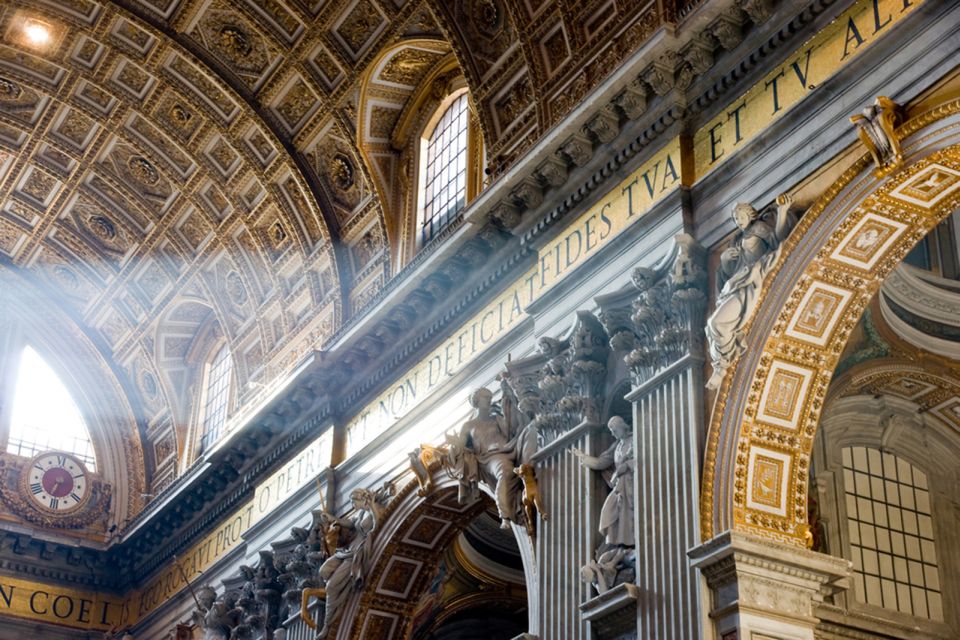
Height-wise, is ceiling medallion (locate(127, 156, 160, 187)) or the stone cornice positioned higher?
ceiling medallion (locate(127, 156, 160, 187))

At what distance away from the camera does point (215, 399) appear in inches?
918

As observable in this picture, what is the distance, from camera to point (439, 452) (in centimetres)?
1469

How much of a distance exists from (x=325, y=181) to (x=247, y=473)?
431 centimetres

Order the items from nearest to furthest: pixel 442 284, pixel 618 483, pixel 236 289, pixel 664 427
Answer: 1. pixel 664 427
2. pixel 618 483
3. pixel 442 284
4. pixel 236 289

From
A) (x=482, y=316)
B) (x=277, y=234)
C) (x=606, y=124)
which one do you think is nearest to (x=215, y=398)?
(x=277, y=234)

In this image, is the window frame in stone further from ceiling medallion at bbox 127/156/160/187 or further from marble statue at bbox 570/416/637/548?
marble statue at bbox 570/416/637/548

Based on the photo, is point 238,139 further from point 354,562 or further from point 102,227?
point 354,562

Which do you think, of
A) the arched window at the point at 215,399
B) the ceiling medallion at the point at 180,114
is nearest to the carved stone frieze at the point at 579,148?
the ceiling medallion at the point at 180,114

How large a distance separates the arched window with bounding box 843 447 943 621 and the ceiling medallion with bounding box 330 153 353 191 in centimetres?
775

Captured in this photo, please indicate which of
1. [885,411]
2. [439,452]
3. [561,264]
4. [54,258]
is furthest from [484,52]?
[54,258]

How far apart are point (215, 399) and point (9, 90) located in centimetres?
584

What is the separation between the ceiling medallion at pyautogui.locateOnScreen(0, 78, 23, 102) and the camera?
2058cm

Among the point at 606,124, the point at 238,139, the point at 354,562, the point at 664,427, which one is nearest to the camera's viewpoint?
the point at 664,427

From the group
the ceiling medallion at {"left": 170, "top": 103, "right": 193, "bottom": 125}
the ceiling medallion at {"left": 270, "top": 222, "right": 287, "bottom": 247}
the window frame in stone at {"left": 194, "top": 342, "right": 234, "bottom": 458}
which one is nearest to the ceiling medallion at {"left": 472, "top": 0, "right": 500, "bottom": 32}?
the ceiling medallion at {"left": 270, "top": 222, "right": 287, "bottom": 247}
